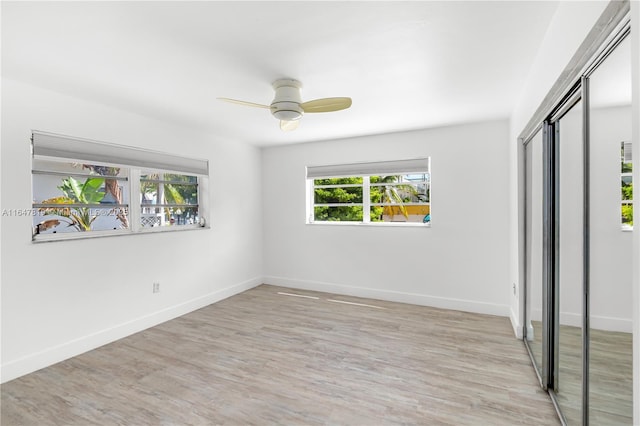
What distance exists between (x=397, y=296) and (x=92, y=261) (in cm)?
360

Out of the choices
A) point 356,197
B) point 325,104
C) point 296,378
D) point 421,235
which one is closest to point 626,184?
point 325,104

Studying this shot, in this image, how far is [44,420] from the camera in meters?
1.96

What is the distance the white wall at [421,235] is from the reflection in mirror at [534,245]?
87 centimetres

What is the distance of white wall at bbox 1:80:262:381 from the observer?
245 centimetres

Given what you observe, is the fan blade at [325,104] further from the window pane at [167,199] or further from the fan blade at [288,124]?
the window pane at [167,199]

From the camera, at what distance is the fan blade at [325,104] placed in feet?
7.74

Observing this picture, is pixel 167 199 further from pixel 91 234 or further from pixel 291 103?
pixel 291 103

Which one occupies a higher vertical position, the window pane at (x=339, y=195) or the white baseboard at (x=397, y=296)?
the window pane at (x=339, y=195)

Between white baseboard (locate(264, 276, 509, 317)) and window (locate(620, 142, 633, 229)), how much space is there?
3.08 meters

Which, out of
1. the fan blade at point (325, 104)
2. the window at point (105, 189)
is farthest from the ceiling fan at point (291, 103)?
the window at point (105, 189)

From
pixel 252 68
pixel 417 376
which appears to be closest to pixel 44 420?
pixel 417 376

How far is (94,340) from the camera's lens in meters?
2.94

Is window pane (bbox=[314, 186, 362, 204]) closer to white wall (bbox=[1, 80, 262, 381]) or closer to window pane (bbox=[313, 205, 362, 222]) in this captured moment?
window pane (bbox=[313, 205, 362, 222])

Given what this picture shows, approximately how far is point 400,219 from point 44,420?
401 centimetres
